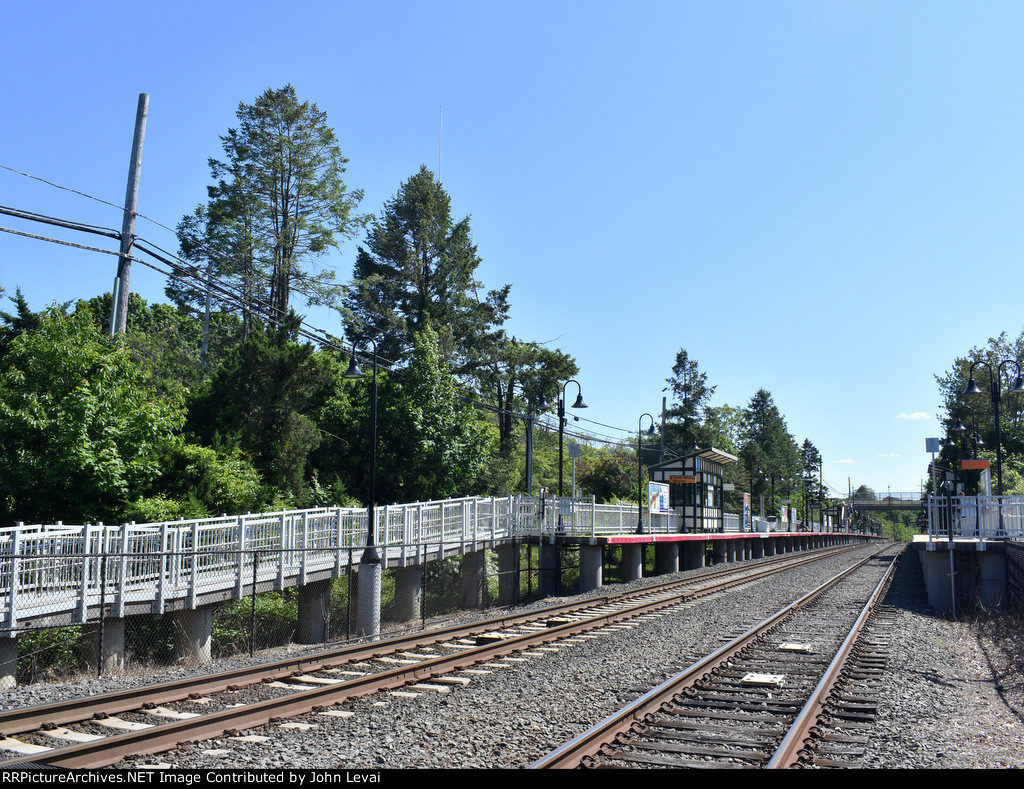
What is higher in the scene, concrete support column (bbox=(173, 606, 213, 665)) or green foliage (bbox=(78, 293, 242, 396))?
green foliage (bbox=(78, 293, 242, 396))

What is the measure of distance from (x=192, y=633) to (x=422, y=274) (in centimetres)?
3918

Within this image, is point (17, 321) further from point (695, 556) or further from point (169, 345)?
point (695, 556)

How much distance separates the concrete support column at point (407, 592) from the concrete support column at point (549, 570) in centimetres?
579

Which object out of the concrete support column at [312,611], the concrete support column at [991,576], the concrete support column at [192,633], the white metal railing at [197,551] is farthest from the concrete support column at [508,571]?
the concrete support column at [991,576]

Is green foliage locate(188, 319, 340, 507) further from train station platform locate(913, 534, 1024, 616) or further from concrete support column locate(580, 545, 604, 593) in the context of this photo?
train station platform locate(913, 534, 1024, 616)

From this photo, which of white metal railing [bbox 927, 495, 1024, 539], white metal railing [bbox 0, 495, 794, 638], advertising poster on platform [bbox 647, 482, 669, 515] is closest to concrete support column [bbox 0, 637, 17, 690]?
white metal railing [bbox 0, 495, 794, 638]

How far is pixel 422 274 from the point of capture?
173 feet

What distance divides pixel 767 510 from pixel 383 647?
107 metres

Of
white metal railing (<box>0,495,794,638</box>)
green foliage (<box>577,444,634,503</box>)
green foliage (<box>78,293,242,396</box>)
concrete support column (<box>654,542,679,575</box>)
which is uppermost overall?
green foliage (<box>78,293,242,396</box>)

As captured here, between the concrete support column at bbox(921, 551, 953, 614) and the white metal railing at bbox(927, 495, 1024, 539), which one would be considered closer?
the white metal railing at bbox(927, 495, 1024, 539)

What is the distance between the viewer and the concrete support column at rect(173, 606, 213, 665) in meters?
15.5

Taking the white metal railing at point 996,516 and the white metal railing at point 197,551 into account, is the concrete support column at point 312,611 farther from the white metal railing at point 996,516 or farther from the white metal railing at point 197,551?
the white metal railing at point 996,516

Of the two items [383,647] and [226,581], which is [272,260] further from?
[383,647]

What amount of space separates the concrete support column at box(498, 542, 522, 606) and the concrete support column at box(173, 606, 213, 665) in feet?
39.3
